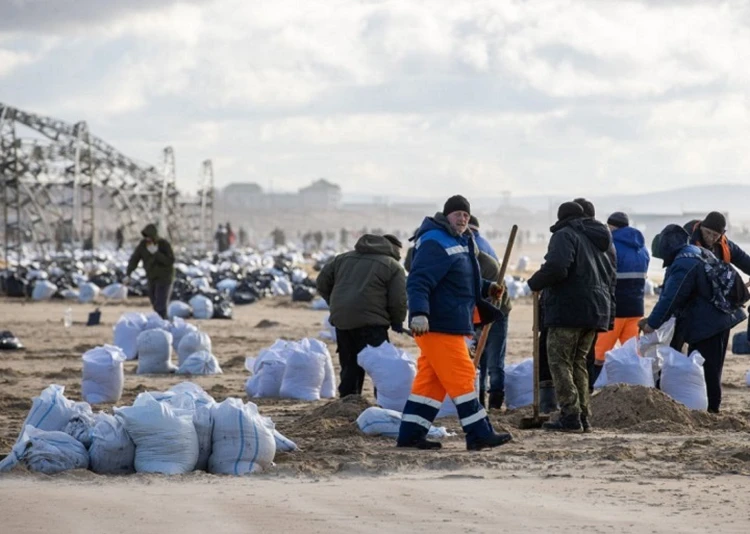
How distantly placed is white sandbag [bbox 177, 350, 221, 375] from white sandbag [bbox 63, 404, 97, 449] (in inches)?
269

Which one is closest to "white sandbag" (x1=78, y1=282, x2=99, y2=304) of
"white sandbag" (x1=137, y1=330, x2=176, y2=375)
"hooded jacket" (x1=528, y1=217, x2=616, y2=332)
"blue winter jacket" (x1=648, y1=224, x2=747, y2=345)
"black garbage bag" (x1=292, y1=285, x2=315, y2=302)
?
"black garbage bag" (x1=292, y1=285, x2=315, y2=302)

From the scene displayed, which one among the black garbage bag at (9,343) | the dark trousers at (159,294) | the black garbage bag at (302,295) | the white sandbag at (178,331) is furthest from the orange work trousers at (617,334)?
the black garbage bag at (302,295)

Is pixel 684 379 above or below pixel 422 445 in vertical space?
above

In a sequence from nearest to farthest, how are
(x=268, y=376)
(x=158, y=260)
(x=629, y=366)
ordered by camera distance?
(x=629, y=366) < (x=268, y=376) < (x=158, y=260)

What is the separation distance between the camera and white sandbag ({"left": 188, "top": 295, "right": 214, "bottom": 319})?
2591 cm

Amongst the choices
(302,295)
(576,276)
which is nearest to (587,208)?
(576,276)

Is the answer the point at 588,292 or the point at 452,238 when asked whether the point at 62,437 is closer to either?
the point at 452,238

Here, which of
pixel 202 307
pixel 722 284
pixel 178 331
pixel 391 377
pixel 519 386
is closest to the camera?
pixel 391 377

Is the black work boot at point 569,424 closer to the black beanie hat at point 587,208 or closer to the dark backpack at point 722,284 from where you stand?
the black beanie hat at point 587,208

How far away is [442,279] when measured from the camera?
923 cm

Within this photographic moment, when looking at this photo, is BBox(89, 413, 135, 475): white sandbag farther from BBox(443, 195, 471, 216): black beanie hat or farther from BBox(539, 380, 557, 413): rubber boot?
BBox(539, 380, 557, 413): rubber boot

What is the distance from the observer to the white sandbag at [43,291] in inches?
1268

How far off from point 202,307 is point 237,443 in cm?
1784

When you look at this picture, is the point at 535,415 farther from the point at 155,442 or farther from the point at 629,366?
the point at 155,442
